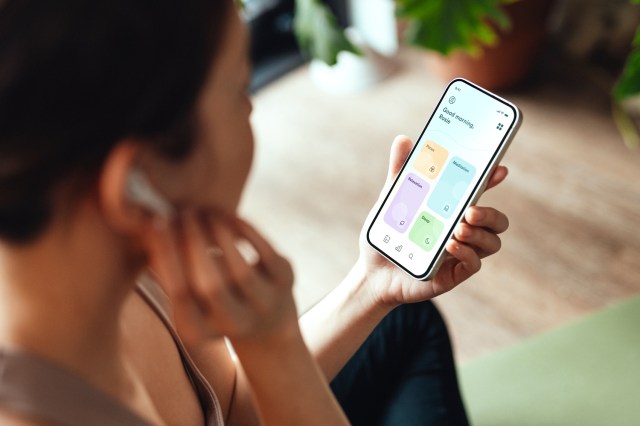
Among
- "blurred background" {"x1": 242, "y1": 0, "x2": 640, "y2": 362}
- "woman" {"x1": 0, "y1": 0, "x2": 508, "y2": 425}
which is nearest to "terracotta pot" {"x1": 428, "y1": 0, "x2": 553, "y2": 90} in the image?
"blurred background" {"x1": 242, "y1": 0, "x2": 640, "y2": 362}

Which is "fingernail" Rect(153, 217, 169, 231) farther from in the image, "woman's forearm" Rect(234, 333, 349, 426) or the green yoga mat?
the green yoga mat

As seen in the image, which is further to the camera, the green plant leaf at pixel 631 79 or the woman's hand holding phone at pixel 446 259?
the green plant leaf at pixel 631 79

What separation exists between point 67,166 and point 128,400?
243 millimetres

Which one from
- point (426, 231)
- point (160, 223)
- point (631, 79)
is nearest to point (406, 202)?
point (426, 231)

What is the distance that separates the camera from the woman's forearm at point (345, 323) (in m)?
0.80

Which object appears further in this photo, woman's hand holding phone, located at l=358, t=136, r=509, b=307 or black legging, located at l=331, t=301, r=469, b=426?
black legging, located at l=331, t=301, r=469, b=426

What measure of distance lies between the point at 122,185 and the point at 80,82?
0.21 ft

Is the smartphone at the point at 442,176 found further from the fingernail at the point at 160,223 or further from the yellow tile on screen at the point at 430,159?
the fingernail at the point at 160,223

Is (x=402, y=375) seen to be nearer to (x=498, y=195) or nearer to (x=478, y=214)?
(x=478, y=214)

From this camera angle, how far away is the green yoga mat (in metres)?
0.91

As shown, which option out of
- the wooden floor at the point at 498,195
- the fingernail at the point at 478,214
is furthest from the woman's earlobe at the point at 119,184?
the wooden floor at the point at 498,195

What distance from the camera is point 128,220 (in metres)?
0.45

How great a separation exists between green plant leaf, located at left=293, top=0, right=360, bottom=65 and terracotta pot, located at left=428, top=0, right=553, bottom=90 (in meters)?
0.54

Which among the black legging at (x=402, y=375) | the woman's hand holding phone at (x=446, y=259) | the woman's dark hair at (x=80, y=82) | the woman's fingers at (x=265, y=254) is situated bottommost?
the black legging at (x=402, y=375)
